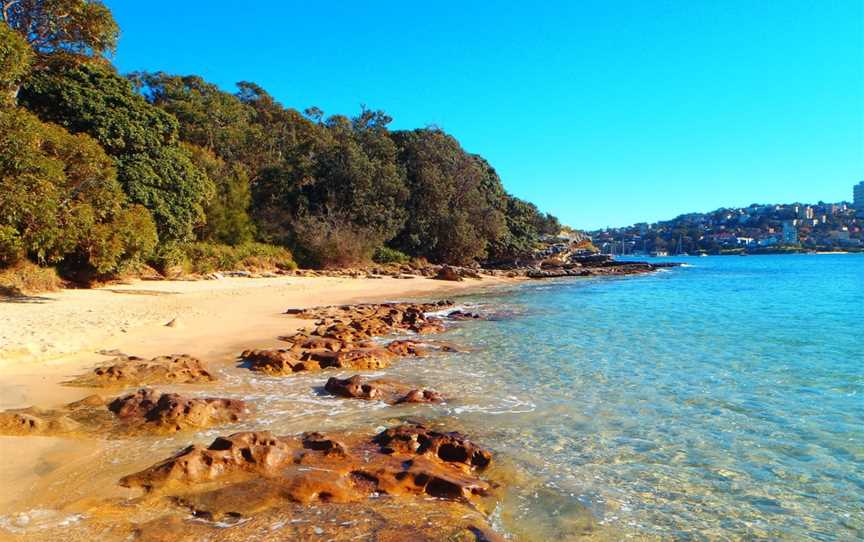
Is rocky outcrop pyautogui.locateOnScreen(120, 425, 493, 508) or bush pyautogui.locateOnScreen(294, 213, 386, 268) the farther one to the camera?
bush pyautogui.locateOnScreen(294, 213, 386, 268)

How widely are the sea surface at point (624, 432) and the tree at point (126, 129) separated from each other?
1666 centimetres

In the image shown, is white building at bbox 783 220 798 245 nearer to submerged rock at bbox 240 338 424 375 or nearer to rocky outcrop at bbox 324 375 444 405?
submerged rock at bbox 240 338 424 375

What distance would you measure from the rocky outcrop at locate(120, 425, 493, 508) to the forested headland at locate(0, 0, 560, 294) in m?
13.4

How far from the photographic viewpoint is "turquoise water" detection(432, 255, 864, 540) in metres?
4.49

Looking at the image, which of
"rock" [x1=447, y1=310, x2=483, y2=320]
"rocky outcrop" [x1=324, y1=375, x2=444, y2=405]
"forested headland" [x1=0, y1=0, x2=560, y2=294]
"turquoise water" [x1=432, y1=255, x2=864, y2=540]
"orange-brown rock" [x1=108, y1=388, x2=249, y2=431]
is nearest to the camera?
"turquoise water" [x1=432, y1=255, x2=864, y2=540]

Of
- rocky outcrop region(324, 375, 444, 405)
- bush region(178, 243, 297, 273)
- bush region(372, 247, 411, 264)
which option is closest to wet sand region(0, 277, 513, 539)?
rocky outcrop region(324, 375, 444, 405)

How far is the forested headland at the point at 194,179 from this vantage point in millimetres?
16328

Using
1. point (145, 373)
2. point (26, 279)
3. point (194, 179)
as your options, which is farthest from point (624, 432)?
point (194, 179)

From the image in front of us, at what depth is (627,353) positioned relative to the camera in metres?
11.8

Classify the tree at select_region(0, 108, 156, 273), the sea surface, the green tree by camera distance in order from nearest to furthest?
the sea surface < the tree at select_region(0, 108, 156, 273) < the green tree

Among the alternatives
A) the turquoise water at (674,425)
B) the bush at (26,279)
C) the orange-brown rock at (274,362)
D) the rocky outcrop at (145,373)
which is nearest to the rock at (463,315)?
the turquoise water at (674,425)

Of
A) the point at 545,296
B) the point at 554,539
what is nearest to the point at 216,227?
the point at 545,296

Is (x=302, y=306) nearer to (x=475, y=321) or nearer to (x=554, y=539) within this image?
(x=475, y=321)

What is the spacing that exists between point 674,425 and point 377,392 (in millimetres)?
4095
